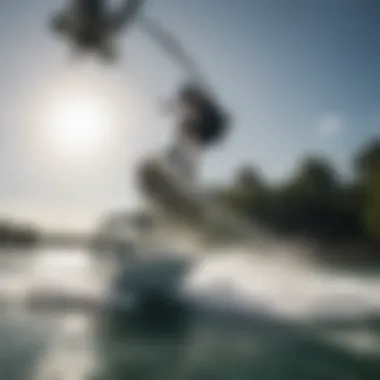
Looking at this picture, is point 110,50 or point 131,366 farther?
point 110,50

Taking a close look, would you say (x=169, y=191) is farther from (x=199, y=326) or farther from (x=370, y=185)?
(x=370, y=185)

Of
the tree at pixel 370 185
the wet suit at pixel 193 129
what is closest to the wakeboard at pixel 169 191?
the wet suit at pixel 193 129

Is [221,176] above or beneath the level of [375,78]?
beneath

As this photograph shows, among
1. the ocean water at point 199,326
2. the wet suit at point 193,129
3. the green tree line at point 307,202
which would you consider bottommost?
the ocean water at point 199,326

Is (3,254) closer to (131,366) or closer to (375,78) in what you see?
(131,366)

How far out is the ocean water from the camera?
156 centimetres

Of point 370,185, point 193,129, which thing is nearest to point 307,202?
point 370,185

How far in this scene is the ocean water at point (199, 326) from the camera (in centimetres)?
156

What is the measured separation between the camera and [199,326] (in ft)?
5.23

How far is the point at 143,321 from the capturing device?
1.57m

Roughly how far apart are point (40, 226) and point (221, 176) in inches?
18.8

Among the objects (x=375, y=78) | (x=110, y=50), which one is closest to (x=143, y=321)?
(x=110, y=50)

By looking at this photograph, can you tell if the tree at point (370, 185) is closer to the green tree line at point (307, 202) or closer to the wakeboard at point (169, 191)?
the green tree line at point (307, 202)

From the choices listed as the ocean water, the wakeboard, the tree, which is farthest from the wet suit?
the tree
